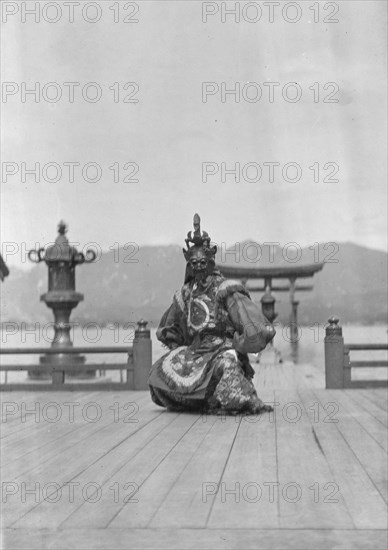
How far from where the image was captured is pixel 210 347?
6.96 meters

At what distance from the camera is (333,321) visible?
9.49 meters

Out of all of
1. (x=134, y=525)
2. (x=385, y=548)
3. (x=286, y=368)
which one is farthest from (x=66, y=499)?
(x=286, y=368)

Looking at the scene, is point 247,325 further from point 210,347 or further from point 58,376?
point 58,376

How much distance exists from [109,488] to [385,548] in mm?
1447

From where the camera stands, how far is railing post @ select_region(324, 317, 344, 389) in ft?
30.5

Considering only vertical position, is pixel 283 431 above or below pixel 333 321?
below

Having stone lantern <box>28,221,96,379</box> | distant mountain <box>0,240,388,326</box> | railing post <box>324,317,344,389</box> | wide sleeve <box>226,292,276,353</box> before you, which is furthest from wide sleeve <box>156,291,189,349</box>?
distant mountain <box>0,240,388,326</box>

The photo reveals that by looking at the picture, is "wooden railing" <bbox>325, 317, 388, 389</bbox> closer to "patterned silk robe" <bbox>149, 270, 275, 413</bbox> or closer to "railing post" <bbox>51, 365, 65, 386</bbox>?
"patterned silk robe" <bbox>149, 270, 275, 413</bbox>

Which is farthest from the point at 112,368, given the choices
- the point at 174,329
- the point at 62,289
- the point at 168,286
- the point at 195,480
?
the point at 168,286

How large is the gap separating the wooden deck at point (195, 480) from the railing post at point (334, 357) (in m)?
2.20

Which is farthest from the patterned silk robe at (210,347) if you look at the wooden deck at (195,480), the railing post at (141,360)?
the railing post at (141,360)

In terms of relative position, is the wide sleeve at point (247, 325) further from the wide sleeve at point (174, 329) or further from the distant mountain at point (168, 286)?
the distant mountain at point (168, 286)

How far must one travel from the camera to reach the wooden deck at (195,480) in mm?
3057

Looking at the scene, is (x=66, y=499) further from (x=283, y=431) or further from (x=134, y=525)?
(x=283, y=431)
